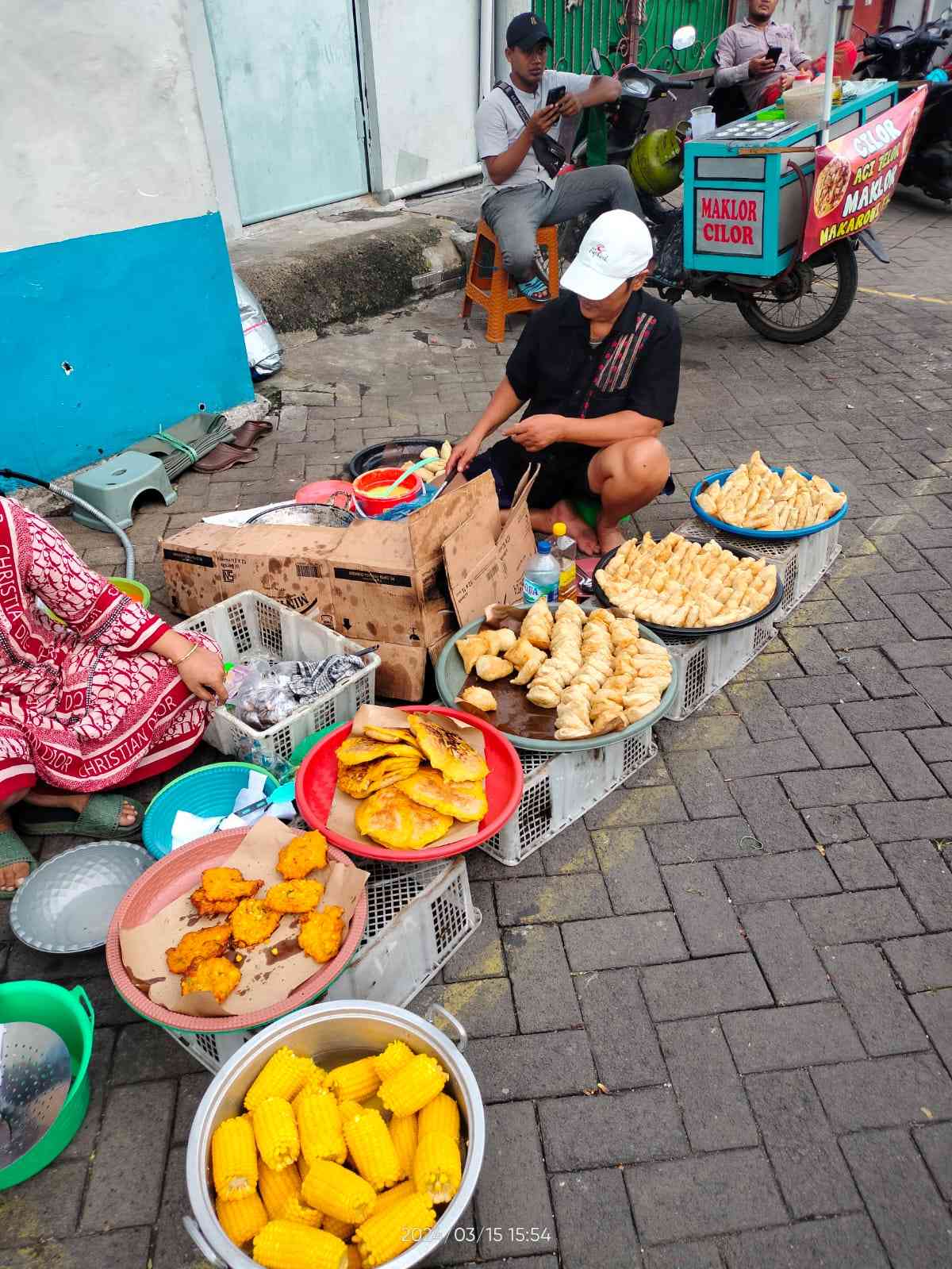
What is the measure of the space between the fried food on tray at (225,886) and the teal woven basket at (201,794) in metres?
0.52

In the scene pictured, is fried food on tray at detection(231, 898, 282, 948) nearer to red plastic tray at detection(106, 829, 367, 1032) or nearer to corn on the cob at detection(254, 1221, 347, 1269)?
red plastic tray at detection(106, 829, 367, 1032)

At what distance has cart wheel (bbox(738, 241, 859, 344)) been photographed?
6.29 m

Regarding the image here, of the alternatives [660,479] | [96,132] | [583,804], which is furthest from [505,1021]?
[96,132]

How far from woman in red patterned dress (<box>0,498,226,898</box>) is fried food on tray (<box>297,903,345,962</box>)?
39.9 inches

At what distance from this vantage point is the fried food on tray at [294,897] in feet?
7.62

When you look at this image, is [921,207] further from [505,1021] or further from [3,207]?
[505,1021]

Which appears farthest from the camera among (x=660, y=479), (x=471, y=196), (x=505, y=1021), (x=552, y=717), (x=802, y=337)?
(x=471, y=196)

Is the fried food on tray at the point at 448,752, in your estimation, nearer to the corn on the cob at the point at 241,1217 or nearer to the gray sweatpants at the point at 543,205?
the corn on the cob at the point at 241,1217

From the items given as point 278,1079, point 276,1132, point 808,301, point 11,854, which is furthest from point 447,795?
point 808,301

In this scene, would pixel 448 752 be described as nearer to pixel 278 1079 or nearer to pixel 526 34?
pixel 278 1079

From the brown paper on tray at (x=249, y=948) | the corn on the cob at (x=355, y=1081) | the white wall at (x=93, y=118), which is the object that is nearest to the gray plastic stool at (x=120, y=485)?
the white wall at (x=93, y=118)

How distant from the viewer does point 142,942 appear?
2273 mm

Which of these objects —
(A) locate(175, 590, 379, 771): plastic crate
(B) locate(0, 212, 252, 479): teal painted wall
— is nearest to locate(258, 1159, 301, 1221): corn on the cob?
(A) locate(175, 590, 379, 771): plastic crate

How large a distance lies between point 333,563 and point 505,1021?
5.69ft
